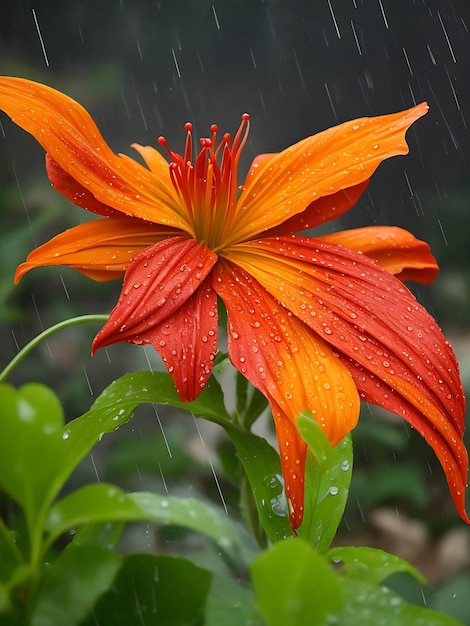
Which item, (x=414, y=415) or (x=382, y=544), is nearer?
(x=414, y=415)

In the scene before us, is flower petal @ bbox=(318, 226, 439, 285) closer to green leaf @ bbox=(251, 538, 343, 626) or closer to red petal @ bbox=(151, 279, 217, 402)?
red petal @ bbox=(151, 279, 217, 402)

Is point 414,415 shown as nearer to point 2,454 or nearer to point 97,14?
point 2,454

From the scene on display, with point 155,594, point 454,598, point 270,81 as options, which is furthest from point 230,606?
point 270,81

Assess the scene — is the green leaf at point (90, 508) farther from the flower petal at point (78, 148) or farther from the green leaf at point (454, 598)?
the green leaf at point (454, 598)

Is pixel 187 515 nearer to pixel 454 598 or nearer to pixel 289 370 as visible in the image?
pixel 289 370

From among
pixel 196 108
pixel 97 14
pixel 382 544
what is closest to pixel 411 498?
pixel 382 544

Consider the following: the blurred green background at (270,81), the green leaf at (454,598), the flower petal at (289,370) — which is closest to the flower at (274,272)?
the flower petal at (289,370)

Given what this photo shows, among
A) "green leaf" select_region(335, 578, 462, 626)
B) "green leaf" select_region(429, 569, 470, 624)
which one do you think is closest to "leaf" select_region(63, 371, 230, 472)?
"green leaf" select_region(335, 578, 462, 626)
